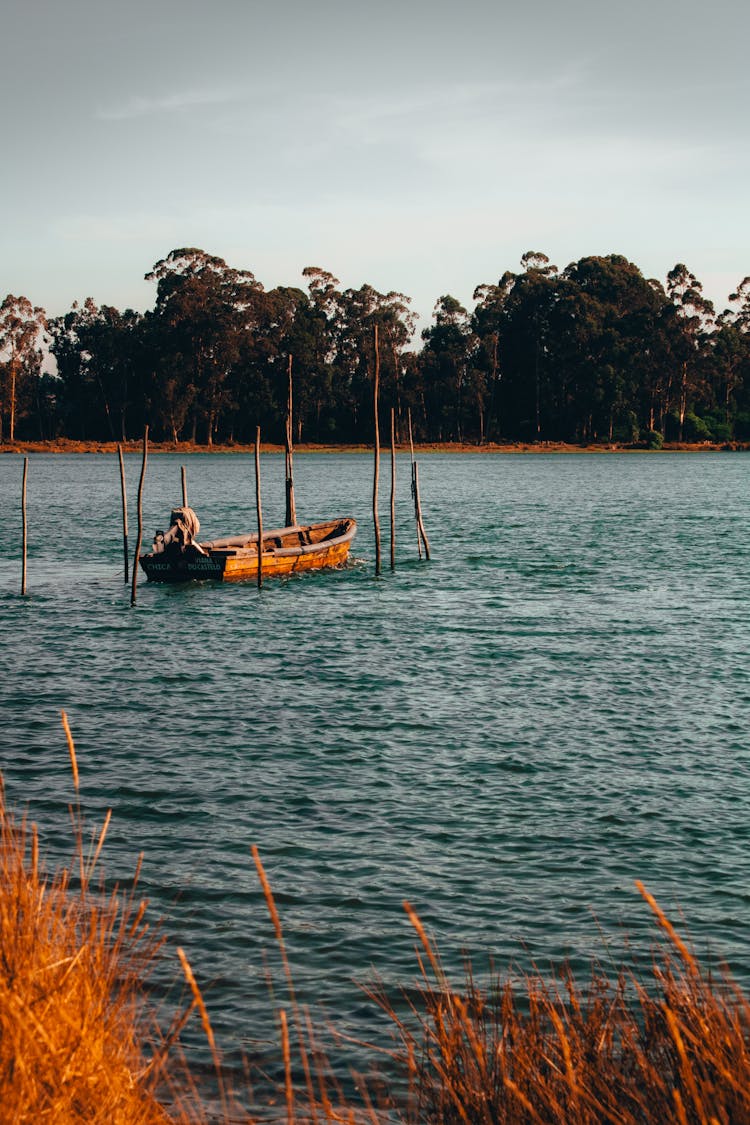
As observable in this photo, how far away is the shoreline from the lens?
369ft

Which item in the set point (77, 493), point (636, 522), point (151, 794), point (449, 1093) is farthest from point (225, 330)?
point (449, 1093)

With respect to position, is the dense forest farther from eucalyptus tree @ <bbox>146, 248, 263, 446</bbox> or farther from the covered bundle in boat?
the covered bundle in boat

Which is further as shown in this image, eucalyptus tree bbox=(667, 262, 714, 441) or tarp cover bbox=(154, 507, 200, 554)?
eucalyptus tree bbox=(667, 262, 714, 441)

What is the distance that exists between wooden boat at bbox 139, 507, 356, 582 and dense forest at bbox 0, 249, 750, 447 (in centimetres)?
7032

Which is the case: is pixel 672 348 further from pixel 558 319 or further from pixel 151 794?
pixel 151 794

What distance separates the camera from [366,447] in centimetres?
11600

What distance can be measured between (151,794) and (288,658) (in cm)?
849

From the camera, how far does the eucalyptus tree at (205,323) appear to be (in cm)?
10356

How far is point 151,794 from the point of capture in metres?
11.9

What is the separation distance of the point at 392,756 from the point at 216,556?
17.2 meters

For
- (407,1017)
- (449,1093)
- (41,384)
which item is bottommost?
(407,1017)

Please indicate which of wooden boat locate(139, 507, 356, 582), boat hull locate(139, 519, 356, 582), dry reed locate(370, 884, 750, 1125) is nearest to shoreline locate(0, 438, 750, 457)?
boat hull locate(139, 519, 356, 582)

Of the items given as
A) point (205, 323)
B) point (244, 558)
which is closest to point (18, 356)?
point (205, 323)

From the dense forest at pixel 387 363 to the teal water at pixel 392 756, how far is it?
7493 cm
